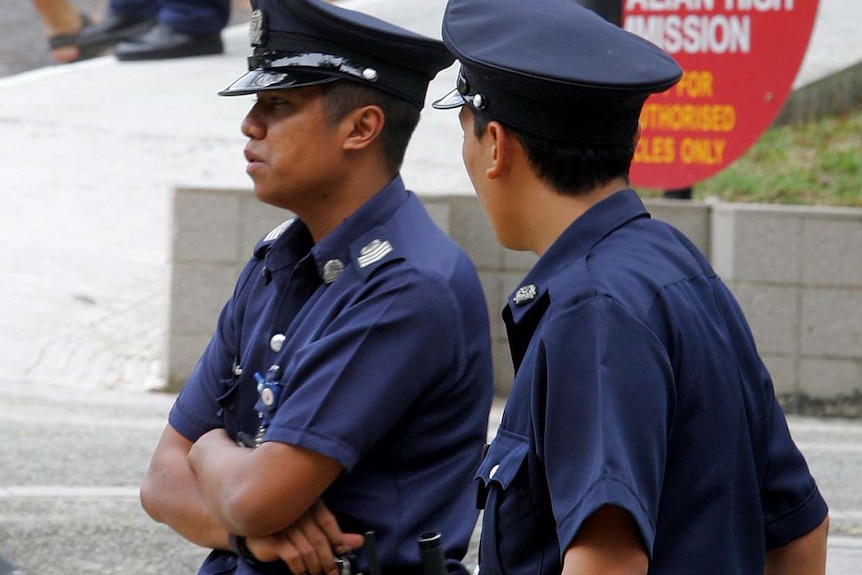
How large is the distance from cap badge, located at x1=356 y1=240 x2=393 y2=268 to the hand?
1.40ft

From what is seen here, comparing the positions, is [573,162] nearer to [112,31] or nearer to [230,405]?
[230,405]

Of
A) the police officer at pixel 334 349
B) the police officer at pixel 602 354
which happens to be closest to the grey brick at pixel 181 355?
the police officer at pixel 334 349

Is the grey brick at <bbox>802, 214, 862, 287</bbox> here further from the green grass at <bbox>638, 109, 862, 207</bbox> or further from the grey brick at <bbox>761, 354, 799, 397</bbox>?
Result: the green grass at <bbox>638, 109, 862, 207</bbox>

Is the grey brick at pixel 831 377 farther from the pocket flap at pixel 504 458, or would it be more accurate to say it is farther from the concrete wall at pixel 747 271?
the pocket flap at pixel 504 458

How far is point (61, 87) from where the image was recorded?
11617mm

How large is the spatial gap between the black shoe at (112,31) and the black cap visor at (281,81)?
10.4m

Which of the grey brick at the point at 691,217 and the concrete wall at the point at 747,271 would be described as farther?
the grey brick at the point at 691,217

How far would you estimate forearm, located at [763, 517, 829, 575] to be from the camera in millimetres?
2049

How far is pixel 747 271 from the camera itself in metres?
7.11

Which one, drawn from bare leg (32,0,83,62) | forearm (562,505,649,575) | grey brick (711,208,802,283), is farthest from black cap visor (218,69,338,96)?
bare leg (32,0,83,62)

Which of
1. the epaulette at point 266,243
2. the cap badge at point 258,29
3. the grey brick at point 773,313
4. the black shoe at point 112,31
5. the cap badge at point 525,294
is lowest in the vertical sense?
the black shoe at point 112,31

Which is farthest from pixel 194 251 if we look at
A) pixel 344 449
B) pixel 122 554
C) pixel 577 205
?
pixel 577 205

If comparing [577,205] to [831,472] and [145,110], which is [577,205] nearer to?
[831,472]

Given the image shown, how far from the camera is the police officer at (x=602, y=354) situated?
1.75m
